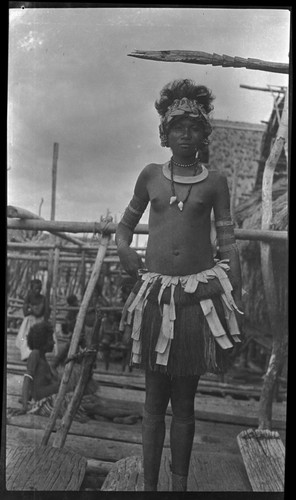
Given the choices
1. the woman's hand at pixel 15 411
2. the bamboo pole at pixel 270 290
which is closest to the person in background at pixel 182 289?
the bamboo pole at pixel 270 290

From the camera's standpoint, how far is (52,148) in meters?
3.34

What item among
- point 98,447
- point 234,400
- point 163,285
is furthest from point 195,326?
point 234,400

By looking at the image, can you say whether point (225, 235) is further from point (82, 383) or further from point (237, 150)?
point (82, 383)

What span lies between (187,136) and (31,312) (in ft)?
4.93

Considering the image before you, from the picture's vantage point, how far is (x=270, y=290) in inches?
147

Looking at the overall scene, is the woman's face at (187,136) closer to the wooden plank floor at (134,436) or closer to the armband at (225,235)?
the armband at (225,235)

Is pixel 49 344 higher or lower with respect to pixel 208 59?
lower

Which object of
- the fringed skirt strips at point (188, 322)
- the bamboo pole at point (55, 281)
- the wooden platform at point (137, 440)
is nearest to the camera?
the fringed skirt strips at point (188, 322)

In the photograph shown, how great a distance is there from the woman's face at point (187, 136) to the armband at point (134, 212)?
358 mm

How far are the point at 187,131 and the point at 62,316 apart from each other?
1.59 meters

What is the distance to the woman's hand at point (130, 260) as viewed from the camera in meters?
3.11

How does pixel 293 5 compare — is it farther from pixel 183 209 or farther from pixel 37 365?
pixel 37 365

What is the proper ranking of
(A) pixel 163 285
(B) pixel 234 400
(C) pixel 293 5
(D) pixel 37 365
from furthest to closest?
(B) pixel 234 400, (D) pixel 37 365, (C) pixel 293 5, (A) pixel 163 285

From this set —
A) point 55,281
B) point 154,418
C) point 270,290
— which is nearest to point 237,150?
point 270,290
